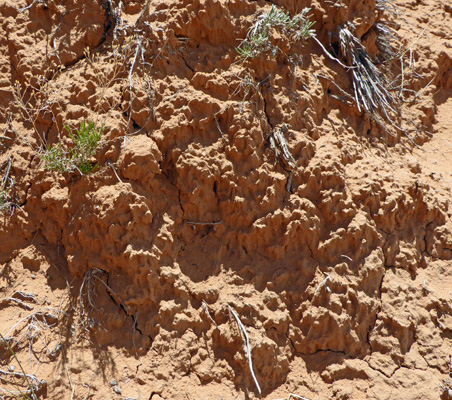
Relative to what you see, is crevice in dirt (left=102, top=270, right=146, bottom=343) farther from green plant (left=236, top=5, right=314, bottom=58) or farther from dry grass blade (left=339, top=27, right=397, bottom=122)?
dry grass blade (left=339, top=27, right=397, bottom=122)

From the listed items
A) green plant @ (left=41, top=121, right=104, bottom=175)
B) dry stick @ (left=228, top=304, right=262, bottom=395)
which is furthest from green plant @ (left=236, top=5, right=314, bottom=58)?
dry stick @ (left=228, top=304, right=262, bottom=395)

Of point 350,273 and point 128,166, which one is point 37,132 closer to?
point 128,166

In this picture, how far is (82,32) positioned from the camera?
10.6ft

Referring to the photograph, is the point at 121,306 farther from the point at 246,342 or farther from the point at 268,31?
the point at 268,31

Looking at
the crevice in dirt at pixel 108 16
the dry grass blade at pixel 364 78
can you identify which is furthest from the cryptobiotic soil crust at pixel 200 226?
the dry grass blade at pixel 364 78

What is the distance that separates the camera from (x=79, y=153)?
2826 mm

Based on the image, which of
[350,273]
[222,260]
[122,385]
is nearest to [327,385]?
[350,273]

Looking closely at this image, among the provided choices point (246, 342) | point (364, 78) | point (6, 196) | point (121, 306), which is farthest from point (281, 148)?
point (6, 196)

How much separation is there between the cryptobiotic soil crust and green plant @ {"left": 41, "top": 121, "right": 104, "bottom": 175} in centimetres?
6

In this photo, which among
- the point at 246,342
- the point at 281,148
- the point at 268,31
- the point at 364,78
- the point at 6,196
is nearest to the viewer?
the point at 246,342

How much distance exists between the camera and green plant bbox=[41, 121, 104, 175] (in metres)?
2.81

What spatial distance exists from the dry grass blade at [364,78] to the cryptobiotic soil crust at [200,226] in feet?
0.73

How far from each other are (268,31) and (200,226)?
137cm

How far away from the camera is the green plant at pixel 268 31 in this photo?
3.20 metres
